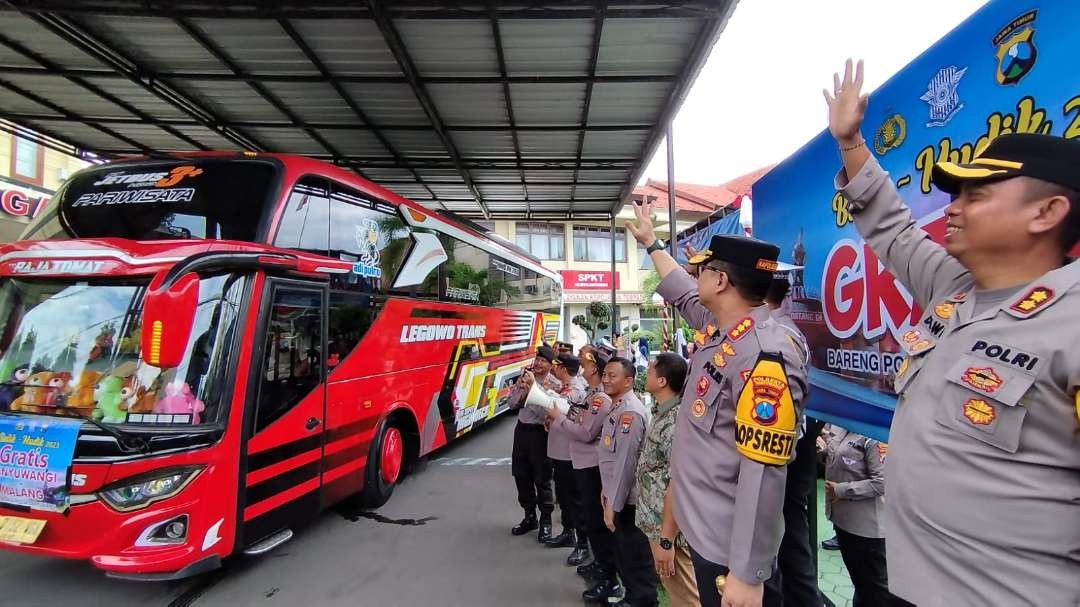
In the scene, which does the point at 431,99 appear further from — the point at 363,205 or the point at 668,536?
the point at 668,536

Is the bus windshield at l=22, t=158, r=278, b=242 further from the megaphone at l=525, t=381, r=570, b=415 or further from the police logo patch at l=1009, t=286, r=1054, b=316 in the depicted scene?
the police logo patch at l=1009, t=286, r=1054, b=316

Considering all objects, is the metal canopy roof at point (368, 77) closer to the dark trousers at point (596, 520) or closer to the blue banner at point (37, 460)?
the blue banner at point (37, 460)

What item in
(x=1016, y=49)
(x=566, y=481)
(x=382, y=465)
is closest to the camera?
(x=1016, y=49)

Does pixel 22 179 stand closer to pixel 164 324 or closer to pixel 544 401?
pixel 164 324

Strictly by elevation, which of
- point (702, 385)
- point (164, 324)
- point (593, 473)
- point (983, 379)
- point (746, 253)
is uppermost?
point (746, 253)

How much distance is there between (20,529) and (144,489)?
80 centimetres

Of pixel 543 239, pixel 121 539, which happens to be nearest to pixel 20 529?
pixel 121 539

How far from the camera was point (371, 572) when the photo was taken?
3.81 m

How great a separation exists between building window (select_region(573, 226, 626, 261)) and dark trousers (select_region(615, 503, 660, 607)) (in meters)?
21.2

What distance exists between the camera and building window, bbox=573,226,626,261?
24.0 meters

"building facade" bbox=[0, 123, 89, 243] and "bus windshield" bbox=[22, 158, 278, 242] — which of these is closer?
"bus windshield" bbox=[22, 158, 278, 242]

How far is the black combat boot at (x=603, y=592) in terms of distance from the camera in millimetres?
3338

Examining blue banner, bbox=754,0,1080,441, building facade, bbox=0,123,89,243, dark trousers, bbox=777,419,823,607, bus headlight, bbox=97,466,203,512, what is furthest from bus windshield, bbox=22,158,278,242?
building facade, bbox=0,123,89,243

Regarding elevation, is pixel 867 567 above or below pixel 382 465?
above
